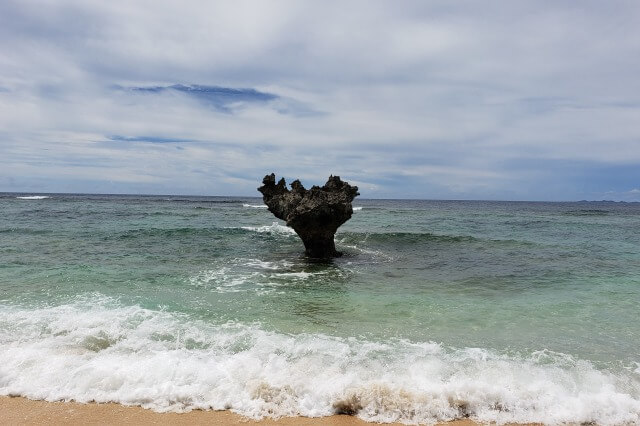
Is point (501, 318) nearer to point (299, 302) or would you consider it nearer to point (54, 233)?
point (299, 302)

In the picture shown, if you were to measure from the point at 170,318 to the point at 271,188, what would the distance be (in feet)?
32.6

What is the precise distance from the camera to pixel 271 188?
17.3 m

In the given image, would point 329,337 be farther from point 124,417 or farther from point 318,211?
point 318,211

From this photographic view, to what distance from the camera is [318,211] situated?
14945 mm

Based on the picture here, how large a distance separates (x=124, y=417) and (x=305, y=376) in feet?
7.53

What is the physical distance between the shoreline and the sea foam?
0.38 ft

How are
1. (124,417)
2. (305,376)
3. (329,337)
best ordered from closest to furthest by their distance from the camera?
(124,417) < (305,376) < (329,337)

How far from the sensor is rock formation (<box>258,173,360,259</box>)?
15023mm

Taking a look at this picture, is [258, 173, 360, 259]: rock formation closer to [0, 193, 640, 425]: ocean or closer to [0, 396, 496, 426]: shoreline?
[0, 193, 640, 425]: ocean

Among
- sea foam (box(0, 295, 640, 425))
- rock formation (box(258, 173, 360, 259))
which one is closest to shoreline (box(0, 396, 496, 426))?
sea foam (box(0, 295, 640, 425))

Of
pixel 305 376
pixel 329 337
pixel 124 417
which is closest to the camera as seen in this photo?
pixel 124 417

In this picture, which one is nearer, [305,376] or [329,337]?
[305,376]

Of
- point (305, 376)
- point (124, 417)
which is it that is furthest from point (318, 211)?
point (124, 417)

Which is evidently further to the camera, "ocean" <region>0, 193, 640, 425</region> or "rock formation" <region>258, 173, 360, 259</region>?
"rock formation" <region>258, 173, 360, 259</region>
